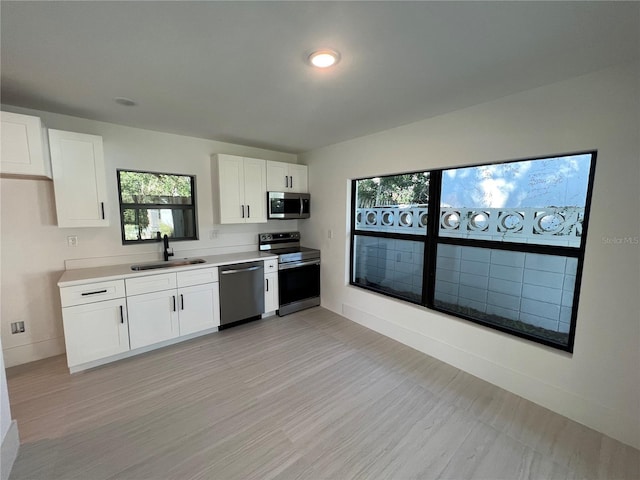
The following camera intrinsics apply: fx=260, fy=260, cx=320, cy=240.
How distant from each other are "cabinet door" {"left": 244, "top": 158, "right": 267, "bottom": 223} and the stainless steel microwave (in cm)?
10

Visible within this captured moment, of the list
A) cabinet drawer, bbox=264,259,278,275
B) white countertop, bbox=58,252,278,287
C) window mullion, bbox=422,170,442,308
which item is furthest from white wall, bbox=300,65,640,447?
white countertop, bbox=58,252,278,287

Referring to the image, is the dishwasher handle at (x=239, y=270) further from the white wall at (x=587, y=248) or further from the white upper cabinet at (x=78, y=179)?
the white wall at (x=587, y=248)

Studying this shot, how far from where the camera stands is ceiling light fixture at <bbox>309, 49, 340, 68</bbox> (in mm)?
1588

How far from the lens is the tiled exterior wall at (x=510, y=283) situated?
2131 mm

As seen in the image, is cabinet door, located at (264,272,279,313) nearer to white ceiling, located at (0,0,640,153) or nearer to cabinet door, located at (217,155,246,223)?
cabinet door, located at (217,155,246,223)

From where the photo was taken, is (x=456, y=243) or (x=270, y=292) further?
(x=270, y=292)

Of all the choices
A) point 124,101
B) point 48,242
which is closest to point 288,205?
point 124,101

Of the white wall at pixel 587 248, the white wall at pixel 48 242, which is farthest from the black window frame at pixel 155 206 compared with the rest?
the white wall at pixel 587 248

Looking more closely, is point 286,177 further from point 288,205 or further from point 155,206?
point 155,206

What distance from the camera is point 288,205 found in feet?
13.4

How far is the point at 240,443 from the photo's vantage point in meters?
1.77

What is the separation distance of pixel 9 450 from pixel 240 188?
299cm

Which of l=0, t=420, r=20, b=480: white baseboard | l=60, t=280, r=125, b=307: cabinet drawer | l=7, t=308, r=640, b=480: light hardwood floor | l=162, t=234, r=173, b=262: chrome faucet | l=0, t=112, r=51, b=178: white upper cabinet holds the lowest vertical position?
l=7, t=308, r=640, b=480: light hardwood floor

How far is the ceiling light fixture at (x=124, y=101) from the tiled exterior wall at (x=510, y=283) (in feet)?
11.0
